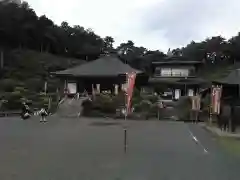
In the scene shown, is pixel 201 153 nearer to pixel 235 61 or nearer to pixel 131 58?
pixel 235 61

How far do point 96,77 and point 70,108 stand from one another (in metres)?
10.0

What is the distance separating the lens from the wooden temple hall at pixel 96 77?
41594mm

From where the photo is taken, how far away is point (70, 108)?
3256cm

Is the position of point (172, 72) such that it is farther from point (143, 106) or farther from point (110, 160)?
point (110, 160)

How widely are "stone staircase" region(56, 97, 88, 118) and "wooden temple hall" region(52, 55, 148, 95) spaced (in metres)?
6.86

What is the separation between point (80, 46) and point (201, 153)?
6603 cm

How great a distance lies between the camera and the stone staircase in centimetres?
3089

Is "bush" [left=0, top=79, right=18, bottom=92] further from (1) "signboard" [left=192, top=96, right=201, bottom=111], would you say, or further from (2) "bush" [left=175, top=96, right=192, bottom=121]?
(1) "signboard" [left=192, top=96, right=201, bottom=111]

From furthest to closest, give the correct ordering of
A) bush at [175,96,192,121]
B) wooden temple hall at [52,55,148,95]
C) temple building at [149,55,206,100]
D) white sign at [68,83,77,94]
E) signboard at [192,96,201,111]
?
temple building at [149,55,206,100] < white sign at [68,83,77,94] < wooden temple hall at [52,55,148,95] < bush at [175,96,192,121] < signboard at [192,96,201,111]

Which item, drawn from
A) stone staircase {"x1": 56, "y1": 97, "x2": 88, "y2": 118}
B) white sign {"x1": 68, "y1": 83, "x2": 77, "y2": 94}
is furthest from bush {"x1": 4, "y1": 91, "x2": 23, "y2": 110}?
white sign {"x1": 68, "y1": 83, "x2": 77, "y2": 94}

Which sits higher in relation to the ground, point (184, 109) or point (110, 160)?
point (184, 109)

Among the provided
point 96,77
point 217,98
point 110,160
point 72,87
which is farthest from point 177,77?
point 110,160

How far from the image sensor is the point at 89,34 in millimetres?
86562

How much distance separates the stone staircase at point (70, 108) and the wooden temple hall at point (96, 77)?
270 inches
